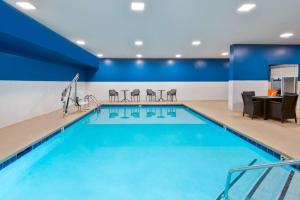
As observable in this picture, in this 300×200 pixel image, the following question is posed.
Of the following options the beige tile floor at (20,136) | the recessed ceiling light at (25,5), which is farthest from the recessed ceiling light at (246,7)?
the beige tile floor at (20,136)

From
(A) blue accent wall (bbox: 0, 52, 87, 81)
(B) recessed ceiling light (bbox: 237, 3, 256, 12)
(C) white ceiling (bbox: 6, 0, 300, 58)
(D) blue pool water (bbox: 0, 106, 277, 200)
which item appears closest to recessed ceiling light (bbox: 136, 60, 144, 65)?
(A) blue accent wall (bbox: 0, 52, 87, 81)

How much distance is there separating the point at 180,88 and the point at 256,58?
587cm

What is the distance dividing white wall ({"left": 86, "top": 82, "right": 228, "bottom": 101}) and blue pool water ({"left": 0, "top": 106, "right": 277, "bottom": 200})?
8.10 m

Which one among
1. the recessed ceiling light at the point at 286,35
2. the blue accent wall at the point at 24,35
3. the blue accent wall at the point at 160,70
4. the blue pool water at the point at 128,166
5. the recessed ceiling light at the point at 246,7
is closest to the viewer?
the blue pool water at the point at 128,166

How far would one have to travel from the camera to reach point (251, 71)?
8.36 m

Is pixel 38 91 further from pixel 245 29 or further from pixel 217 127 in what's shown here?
pixel 245 29

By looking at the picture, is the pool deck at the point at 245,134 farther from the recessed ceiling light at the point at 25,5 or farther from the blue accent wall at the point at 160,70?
the blue accent wall at the point at 160,70

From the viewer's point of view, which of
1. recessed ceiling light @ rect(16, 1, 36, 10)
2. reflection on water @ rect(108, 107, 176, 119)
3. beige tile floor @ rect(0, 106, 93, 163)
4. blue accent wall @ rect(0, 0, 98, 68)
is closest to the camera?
beige tile floor @ rect(0, 106, 93, 163)

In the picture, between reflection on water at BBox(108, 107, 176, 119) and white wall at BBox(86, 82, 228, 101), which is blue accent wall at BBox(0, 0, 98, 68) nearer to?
reflection on water at BBox(108, 107, 176, 119)

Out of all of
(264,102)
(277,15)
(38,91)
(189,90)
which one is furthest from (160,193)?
(189,90)

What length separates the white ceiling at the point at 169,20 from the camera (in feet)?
13.4

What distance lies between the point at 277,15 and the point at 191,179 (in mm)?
4085

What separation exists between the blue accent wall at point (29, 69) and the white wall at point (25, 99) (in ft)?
0.52

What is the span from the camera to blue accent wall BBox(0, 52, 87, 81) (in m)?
5.52
